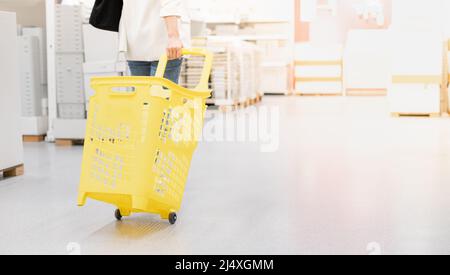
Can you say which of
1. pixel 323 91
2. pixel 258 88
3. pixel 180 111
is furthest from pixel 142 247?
pixel 323 91

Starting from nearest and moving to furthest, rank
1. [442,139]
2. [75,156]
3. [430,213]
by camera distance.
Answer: [430,213]
[75,156]
[442,139]

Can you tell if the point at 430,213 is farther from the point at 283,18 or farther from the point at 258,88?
the point at 283,18

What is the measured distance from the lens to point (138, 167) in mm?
2074

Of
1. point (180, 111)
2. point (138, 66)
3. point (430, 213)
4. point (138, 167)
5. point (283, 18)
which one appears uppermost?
point (283, 18)

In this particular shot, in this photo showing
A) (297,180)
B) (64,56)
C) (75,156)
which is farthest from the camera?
(64,56)

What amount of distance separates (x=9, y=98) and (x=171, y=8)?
52.9 inches

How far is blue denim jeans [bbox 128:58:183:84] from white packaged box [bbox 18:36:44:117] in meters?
2.42

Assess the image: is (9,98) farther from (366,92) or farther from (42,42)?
(366,92)

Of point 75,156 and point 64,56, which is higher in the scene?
point 64,56

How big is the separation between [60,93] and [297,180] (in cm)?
228

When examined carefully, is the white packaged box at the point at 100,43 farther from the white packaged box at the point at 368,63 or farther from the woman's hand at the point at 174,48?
the white packaged box at the point at 368,63

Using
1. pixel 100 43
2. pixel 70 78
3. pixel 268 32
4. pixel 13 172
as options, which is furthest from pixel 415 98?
pixel 268 32

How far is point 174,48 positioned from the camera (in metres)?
2.40

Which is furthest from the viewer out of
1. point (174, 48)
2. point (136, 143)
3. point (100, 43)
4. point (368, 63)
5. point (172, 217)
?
point (368, 63)
